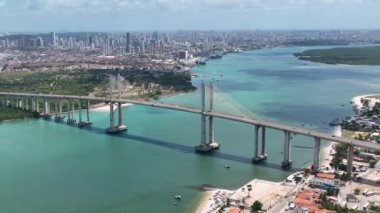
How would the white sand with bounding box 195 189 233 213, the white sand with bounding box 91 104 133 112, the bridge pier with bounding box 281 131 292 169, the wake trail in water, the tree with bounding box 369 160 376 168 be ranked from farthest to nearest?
the white sand with bounding box 91 104 133 112, the wake trail in water, the bridge pier with bounding box 281 131 292 169, the tree with bounding box 369 160 376 168, the white sand with bounding box 195 189 233 213

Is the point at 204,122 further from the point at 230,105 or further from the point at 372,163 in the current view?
the point at 230,105

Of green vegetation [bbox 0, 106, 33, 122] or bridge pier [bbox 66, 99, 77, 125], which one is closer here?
bridge pier [bbox 66, 99, 77, 125]

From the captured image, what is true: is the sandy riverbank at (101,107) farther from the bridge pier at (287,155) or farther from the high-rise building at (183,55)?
the high-rise building at (183,55)

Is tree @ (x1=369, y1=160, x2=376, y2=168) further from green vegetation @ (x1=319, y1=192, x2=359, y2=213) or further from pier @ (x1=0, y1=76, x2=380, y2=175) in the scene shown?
green vegetation @ (x1=319, y1=192, x2=359, y2=213)

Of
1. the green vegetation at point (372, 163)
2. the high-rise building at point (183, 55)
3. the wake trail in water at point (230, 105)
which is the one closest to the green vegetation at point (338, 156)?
the green vegetation at point (372, 163)

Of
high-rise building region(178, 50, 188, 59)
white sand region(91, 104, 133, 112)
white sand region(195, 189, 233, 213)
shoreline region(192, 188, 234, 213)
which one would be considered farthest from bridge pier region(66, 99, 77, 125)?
high-rise building region(178, 50, 188, 59)

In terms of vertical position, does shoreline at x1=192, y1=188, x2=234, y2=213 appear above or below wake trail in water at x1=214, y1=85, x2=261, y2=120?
below

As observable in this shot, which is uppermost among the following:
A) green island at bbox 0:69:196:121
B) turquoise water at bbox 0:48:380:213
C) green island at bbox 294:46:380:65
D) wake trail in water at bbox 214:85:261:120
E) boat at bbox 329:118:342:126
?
green island at bbox 294:46:380:65
